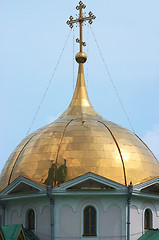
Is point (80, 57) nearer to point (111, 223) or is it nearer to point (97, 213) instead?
point (97, 213)

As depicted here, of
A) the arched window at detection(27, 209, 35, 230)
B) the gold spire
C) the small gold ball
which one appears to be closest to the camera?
the arched window at detection(27, 209, 35, 230)

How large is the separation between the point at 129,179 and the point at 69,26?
13.1 metres

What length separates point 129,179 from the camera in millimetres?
42531

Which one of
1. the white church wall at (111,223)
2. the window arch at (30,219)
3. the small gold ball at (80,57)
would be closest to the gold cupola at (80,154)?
the white church wall at (111,223)

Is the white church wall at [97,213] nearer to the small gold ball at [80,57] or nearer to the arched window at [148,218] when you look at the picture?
the arched window at [148,218]

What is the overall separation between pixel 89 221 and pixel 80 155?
373 cm

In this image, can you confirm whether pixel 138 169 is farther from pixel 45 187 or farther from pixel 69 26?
pixel 69 26

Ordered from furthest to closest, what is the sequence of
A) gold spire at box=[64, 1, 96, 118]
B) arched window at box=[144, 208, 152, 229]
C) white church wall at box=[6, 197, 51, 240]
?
1. gold spire at box=[64, 1, 96, 118]
2. arched window at box=[144, 208, 152, 229]
3. white church wall at box=[6, 197, 51, 240]

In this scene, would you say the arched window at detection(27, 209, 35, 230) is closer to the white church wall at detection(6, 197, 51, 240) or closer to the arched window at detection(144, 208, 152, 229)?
the white church wall at detection(6, 197, 51, 240)

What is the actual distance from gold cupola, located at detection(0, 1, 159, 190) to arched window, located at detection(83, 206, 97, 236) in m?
2.00

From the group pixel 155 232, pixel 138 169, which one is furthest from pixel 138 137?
pixel 155 232

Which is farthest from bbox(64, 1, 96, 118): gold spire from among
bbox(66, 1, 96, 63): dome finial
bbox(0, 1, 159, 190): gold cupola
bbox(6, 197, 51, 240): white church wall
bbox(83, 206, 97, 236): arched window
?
bbox(83, 206, 97, 236): arched window

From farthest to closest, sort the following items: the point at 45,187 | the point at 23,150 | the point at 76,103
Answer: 1. the point at 76,103
2. the point at 23,150
3. the point at 45,187

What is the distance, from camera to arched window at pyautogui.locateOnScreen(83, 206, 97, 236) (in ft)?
137
